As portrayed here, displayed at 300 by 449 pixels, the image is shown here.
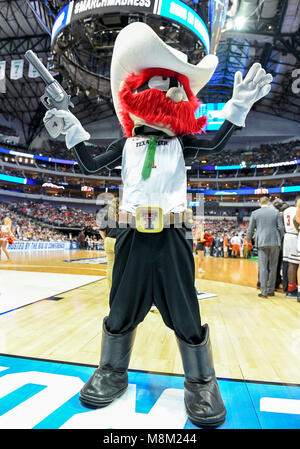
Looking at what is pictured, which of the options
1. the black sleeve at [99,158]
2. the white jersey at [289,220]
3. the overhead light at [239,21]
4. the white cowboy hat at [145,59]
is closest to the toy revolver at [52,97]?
the black sleeve at [99,158]

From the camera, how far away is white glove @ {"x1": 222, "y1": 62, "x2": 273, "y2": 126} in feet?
5.03

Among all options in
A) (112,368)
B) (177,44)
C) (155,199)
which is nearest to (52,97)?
(155,199)

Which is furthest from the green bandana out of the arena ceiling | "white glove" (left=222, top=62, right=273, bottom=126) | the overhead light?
the overhead light

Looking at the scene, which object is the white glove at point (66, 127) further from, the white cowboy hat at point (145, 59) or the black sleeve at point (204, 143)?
the black sleeve at point (204, 143)

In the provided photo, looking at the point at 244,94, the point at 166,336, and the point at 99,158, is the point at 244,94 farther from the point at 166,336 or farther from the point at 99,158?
the point at 166,336

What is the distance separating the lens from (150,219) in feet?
4.40

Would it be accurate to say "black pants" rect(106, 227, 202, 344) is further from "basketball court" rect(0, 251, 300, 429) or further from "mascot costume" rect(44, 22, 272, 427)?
"basketball court" rect(0, 251, 300, 429)

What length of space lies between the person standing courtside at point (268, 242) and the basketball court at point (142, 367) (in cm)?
96

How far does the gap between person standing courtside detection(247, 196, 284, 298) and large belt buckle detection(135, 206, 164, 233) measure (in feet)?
11.8

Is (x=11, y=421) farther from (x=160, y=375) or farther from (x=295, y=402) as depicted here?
(x=295, y=402)

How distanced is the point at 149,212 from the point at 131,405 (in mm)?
913

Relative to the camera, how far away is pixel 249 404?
1.37m

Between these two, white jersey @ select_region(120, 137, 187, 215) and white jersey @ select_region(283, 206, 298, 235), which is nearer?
white jersey @ select_region(120, 137, 187, 215)

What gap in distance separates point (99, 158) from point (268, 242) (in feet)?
11.8
